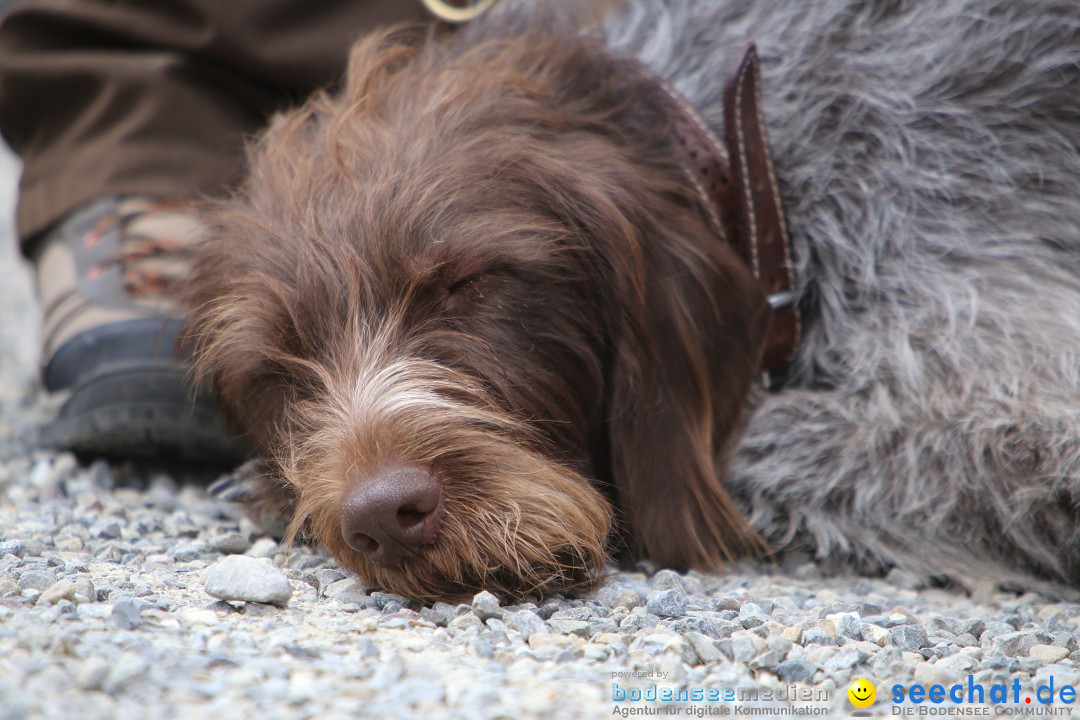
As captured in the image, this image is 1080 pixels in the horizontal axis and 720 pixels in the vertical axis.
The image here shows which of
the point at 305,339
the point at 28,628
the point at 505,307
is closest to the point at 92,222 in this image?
the point at 305,339

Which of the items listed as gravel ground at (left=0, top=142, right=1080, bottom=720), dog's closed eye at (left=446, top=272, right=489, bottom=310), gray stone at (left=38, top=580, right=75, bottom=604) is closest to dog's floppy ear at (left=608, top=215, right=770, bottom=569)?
gravel ground at (left=0, top=142, right=1080, bottom=720)

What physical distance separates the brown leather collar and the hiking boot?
1517mm

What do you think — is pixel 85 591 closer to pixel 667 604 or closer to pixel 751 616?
pixel 667 604

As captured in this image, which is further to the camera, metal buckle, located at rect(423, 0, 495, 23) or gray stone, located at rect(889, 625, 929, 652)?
metal buckle, located at rect(423, 0, 495, 23)

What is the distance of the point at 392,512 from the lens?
7.13ft

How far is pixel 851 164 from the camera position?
3.08 metres

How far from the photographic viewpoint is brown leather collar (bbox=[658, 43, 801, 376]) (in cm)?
290

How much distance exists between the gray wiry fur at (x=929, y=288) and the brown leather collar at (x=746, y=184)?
0.42ft

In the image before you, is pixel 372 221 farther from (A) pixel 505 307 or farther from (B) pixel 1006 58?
(B) pixel 1006 58

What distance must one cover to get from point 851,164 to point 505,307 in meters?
1.21

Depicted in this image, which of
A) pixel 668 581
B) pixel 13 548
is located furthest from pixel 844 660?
pixel 13 548

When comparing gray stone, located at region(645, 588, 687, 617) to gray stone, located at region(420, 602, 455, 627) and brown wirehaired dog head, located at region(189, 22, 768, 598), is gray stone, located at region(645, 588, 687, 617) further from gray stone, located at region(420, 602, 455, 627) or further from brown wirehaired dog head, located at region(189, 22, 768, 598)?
gray stone, located at region(420, 602, 455, 627)

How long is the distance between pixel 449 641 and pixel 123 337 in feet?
6.15

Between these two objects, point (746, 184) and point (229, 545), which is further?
point (746, 184)
